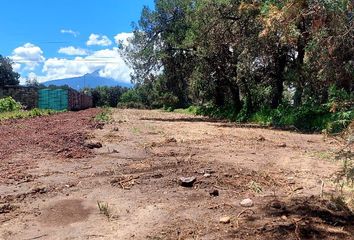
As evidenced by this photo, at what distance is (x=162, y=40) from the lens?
3356cm

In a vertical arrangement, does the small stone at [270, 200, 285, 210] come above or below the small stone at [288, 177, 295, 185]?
above

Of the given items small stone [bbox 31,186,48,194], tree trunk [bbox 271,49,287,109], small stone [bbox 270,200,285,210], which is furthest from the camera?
tree trunk [bbox 271,49,287,109]

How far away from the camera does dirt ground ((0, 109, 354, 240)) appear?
14.2 ft

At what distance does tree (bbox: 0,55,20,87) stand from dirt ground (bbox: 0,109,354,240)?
61533mm

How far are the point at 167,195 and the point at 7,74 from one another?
68339mm

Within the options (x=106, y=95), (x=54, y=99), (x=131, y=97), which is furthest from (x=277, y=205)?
(x=106, y=95)

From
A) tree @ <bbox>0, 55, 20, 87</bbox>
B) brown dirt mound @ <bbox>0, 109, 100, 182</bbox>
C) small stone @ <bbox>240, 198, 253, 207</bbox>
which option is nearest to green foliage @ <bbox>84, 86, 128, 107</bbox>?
tree @ <bbox>0, 55, 20, 87</bbox>

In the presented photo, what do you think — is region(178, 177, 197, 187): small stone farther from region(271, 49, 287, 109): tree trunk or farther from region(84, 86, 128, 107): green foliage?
region(84, 86, 128, 107): green foliage

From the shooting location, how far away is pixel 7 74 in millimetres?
67875

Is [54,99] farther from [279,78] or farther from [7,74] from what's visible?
[7,74]

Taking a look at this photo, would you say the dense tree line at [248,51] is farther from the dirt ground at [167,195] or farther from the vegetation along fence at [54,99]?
the vegetation along fence at [54,99]

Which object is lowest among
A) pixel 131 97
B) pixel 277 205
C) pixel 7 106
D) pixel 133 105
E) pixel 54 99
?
pixel 133 105

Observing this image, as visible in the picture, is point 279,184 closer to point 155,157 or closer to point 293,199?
point 293,199

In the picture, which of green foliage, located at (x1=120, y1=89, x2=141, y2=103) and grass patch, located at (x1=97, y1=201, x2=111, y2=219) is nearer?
grass patch, located at (x1=97, y1=201, x2=111, y2=219)
